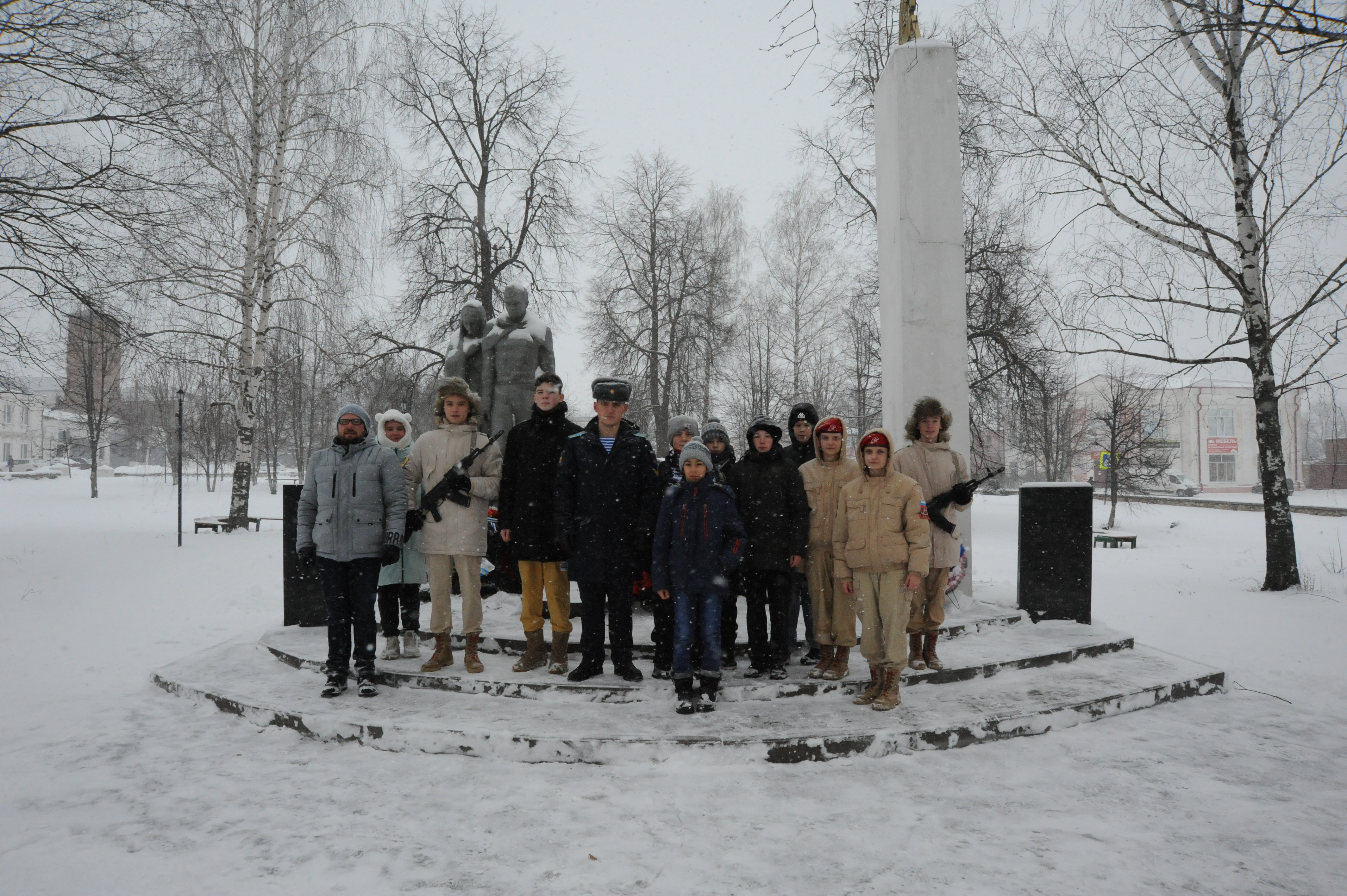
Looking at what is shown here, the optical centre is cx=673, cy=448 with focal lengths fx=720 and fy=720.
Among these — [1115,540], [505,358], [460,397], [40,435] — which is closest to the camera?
[460,397]

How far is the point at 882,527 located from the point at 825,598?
0.76 metres

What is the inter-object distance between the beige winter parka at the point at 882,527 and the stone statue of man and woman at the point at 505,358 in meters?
3.79

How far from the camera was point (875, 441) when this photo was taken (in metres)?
4.32

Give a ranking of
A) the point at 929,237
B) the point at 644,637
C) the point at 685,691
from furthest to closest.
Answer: the point at 929,237, the point at 644,637, the point at 685,691

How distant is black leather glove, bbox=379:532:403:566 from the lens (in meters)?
4.45

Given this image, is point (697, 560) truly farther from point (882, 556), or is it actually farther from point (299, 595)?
point (299, 595)

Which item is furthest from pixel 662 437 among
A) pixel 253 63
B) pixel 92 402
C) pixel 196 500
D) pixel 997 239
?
pixel 92 402

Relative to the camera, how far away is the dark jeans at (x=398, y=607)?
17.0 feet

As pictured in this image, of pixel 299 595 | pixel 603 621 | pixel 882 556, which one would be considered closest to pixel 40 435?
pixel 299 595

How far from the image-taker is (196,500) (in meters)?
24.9

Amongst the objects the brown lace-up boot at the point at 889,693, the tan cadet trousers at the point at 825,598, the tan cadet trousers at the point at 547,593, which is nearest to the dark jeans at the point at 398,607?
the tan cadet trousers at the point at 547,593

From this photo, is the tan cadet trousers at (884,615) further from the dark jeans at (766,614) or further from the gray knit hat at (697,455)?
the gray knit hat at (697,455)

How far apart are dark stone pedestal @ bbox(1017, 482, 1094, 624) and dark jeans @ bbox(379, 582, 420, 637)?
16.7 ft

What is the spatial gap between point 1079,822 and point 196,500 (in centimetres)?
2844
